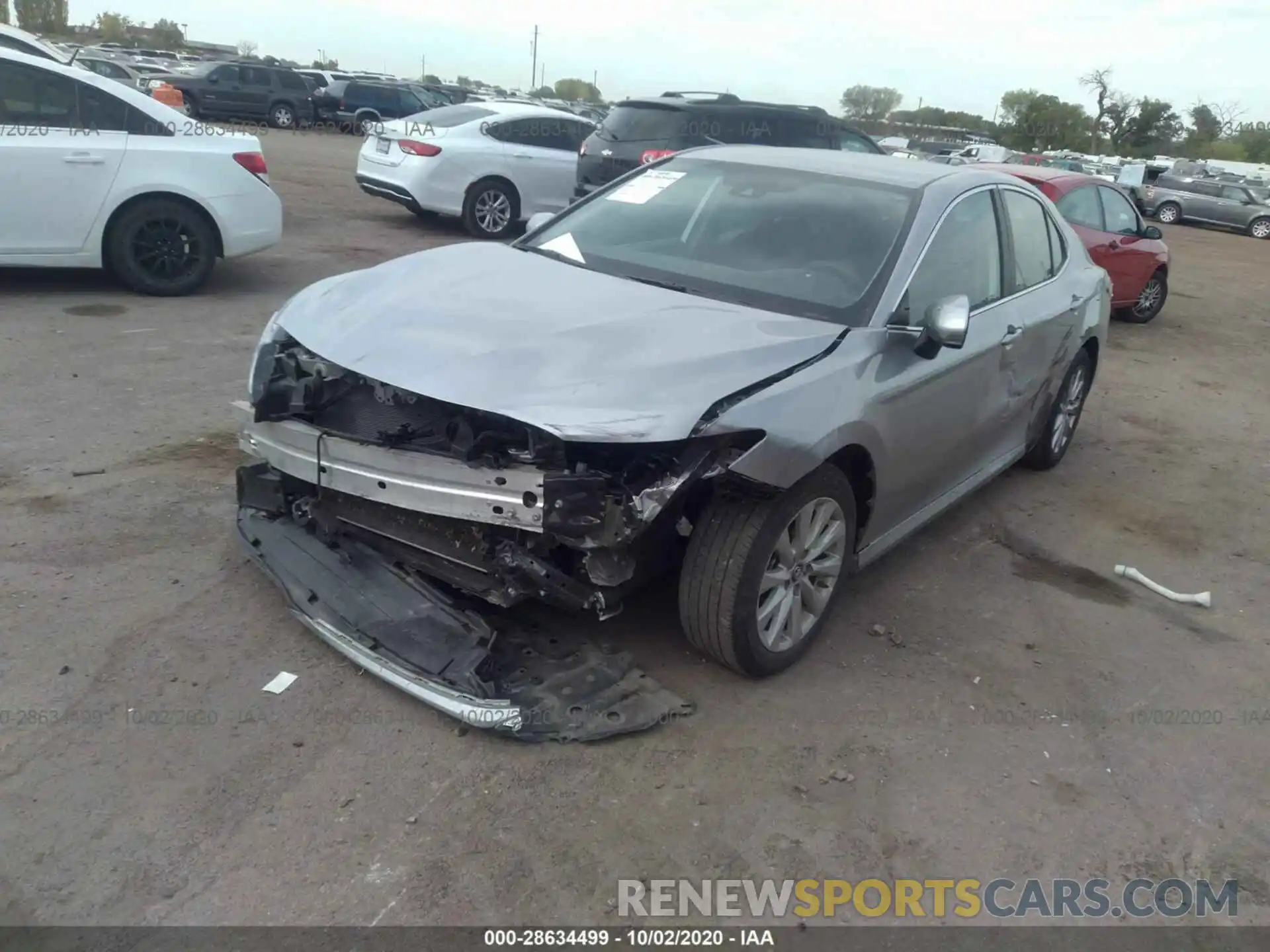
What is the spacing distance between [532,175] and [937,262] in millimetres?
9083

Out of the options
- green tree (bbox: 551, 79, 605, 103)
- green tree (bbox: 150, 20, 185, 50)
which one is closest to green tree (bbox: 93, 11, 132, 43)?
green tree (bbox: 150, 20, 185, 50)

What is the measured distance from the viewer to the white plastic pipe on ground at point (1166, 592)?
4703mm

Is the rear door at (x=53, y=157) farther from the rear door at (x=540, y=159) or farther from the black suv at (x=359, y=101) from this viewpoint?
the black suv at (x=359, y=101)

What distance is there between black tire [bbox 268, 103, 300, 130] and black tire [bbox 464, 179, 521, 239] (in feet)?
63.7

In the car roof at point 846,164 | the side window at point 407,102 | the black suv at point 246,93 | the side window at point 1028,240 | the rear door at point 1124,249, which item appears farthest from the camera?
the side window at point 407,102

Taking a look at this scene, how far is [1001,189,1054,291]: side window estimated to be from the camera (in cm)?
499

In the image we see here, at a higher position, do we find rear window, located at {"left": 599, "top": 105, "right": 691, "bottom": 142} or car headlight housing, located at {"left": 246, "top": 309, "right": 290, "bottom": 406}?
rear window, located at {"left": 599, "top": 105, "right": 691, "bottom": 142}

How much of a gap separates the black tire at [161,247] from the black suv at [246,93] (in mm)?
20469

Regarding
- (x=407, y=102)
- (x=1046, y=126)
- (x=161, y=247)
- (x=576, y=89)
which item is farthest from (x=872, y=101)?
(x=161, y=247)

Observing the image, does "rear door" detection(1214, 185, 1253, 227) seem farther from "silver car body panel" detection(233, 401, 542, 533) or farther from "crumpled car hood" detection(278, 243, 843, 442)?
"silver car body panel" detection(233, 401, 542, 533)

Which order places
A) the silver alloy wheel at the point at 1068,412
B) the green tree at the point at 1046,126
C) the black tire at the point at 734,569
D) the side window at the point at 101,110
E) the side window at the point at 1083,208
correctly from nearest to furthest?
the black tire at the point at 734,569, the silver alloy wheel at the point at 1068,412, the side window at the point at 101,110, the side window at the point at 1083,208, the green tree at the point at 1046,126

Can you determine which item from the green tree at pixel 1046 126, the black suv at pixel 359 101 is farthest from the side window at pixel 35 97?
the green tree at pixel 1046 126

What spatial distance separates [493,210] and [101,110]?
5271 millimetres

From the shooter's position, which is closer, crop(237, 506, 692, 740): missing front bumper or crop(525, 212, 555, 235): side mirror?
crop(237, 506, 692, 740): missing front bumper
